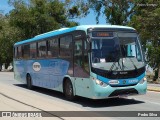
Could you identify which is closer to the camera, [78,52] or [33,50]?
[78,52]

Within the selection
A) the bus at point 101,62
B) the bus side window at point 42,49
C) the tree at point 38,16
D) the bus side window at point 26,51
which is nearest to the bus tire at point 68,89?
the bus at point 101,62

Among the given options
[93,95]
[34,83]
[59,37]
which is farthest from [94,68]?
[34,83]

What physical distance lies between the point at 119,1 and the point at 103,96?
3133 cm

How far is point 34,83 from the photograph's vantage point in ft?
66.7

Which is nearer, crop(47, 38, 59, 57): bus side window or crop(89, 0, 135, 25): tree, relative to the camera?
crop(47, 38, 59, 57): bus side window

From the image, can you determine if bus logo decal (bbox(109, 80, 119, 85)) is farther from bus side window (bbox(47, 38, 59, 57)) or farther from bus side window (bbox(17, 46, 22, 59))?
bus side window (bbox(17, 46, 22, 59))

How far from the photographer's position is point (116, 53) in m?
13.0

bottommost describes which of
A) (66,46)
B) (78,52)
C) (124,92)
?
(124,92)

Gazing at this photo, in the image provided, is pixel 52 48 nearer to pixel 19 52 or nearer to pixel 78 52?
pixel 78 52

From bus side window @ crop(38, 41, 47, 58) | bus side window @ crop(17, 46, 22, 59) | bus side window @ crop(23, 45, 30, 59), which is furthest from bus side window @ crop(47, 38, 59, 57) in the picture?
bus side window @ crop(17, 46, 22, 59)

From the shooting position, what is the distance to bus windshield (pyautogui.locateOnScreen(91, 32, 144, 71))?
505 inches

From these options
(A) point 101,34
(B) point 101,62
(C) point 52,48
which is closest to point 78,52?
(A) point 101,34

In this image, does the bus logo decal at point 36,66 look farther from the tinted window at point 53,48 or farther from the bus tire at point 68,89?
the bus tire at point 68,89

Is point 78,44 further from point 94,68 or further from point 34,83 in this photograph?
point 34,83
